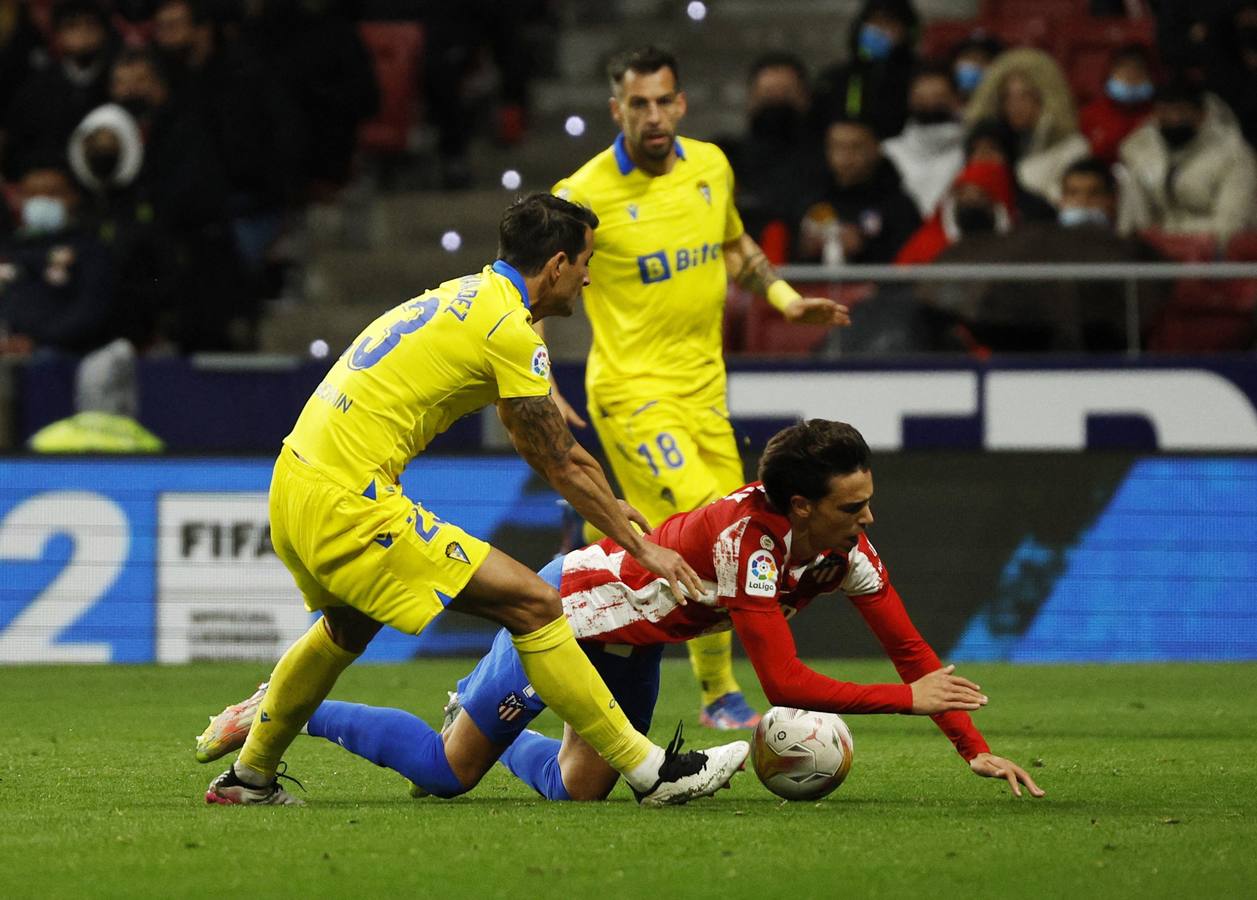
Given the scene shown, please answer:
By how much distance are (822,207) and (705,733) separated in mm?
5117

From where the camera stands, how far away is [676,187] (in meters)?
8.91

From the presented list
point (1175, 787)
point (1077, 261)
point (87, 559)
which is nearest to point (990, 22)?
point (1077, 261)

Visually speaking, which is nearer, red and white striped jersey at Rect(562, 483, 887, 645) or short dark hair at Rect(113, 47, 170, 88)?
red and white striped jersey at Rect(562, 483, 887, 645)

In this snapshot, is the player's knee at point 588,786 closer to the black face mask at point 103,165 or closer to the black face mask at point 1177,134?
the black face mask at point 1177,134

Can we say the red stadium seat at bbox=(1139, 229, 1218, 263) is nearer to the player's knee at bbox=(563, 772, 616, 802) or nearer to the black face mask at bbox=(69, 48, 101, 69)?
the player's knee at bbox=(563, 772, 616, 802)

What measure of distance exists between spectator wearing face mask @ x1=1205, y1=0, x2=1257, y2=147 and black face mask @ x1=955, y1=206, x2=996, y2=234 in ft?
6.92

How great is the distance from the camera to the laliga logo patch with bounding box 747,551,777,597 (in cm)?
600

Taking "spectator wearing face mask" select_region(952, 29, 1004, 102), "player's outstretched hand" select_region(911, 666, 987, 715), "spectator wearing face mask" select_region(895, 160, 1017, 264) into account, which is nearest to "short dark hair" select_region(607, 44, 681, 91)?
"player's outstretched hand" select_region(911, 666, 987, 715)

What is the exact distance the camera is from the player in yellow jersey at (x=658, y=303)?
8680 mm

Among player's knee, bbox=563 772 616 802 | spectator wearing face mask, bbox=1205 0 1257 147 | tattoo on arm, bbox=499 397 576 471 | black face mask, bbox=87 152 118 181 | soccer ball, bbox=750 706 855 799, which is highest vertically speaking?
spectator wearing face mask, bbox=1205 0 1257 147

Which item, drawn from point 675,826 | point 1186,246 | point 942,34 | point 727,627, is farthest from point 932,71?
point 675,826

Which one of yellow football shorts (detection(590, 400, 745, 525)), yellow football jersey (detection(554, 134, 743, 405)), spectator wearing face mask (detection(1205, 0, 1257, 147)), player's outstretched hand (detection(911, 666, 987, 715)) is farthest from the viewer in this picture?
spectator wearing face mask (detection(1205, 0, 1257, 147))

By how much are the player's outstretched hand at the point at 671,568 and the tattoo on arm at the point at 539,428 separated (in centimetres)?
36

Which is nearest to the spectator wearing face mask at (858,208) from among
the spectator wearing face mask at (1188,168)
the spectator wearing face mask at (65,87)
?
the spectator wearing face mask at (1188,168)
